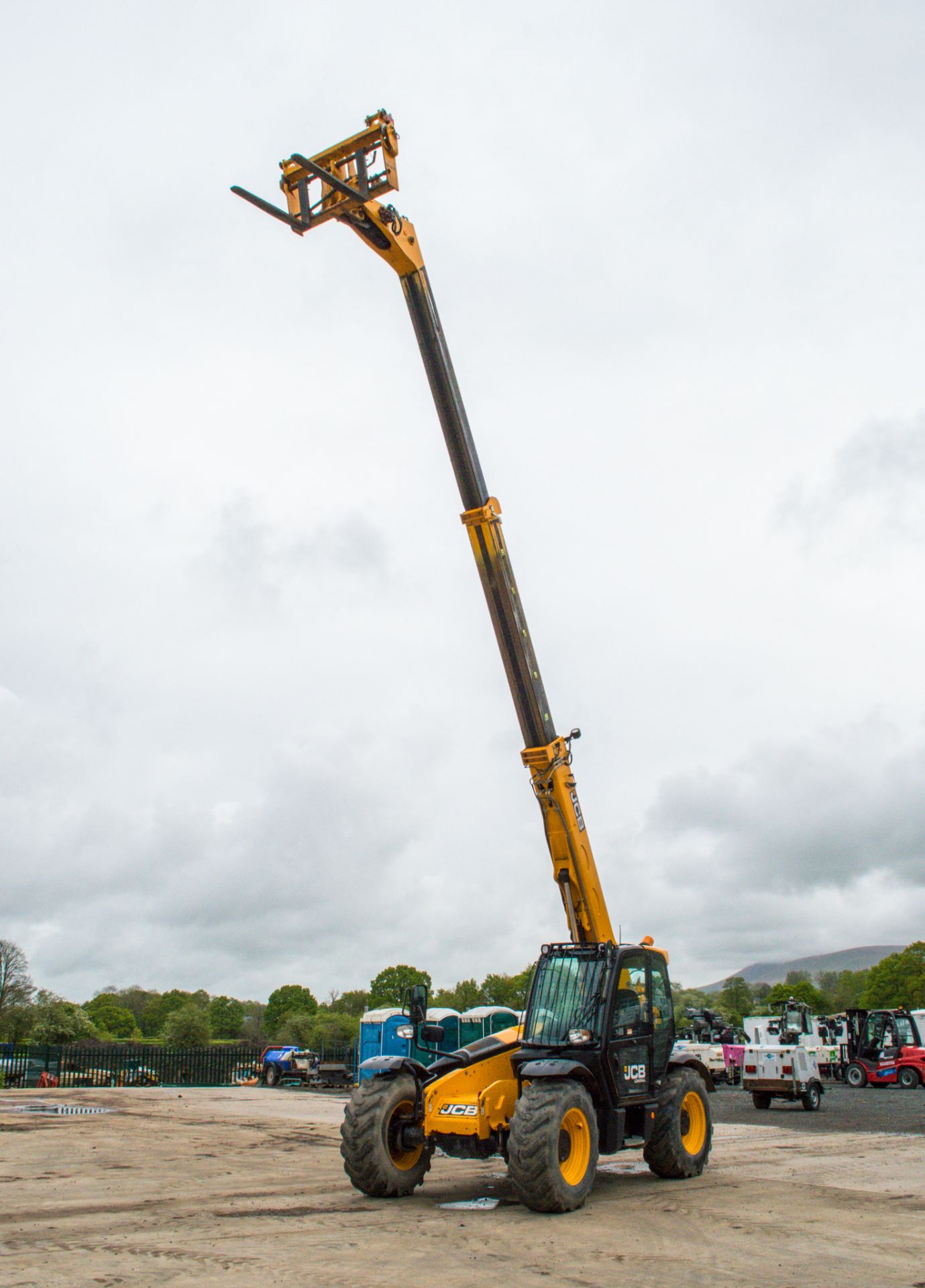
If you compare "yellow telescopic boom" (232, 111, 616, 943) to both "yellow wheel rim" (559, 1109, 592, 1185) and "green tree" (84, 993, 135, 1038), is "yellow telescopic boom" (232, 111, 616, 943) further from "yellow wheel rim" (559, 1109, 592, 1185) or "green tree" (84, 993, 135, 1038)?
"green tree" (84, 993, 135, 1038)

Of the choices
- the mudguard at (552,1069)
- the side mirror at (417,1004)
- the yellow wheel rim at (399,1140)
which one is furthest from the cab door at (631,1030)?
the yellow wheel rim at (399,1140)

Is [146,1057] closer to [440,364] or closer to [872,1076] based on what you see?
[872,1076]

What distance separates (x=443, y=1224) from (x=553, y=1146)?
1.12m

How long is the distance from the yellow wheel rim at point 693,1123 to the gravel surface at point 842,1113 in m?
7.86

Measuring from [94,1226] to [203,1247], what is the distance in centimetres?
155

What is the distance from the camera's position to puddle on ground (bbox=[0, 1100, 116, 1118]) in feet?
72.8

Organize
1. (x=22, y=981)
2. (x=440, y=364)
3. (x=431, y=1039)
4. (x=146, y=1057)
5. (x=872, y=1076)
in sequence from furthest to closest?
(x=22, y=981) < (x=146, y=1057) < (x=872, y=1076) < (x=440, y=364) < (x=431, y=1039)

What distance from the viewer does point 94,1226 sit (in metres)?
8.55

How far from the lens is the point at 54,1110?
2311 centimetres

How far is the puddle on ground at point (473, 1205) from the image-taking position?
9.26 m

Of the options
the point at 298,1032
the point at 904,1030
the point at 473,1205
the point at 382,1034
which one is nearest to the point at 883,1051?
the point at 904,1030

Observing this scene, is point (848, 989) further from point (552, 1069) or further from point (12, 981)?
point (552, 1069)

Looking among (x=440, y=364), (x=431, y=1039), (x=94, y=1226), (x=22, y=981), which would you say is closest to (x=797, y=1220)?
(x=431, y=1039)

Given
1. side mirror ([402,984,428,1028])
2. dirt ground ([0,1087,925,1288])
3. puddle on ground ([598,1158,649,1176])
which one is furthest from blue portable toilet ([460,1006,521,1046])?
side mirror ([402,984,428,1028])
